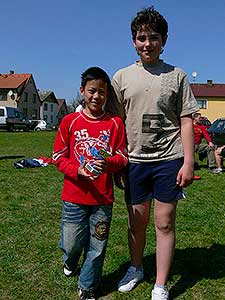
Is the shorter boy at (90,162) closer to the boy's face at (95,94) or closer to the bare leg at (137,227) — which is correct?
the boy's face at (95,94)

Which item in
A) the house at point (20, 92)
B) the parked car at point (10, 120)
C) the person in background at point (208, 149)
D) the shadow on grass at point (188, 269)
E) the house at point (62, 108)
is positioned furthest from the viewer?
the house at point (62, 108)

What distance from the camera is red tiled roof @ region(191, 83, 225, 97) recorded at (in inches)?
2159

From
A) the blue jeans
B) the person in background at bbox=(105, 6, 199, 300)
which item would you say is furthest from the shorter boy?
the person in background at bbox=(105, 6, 199, 300)

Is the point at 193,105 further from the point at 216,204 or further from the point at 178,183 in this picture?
the point at 216,204

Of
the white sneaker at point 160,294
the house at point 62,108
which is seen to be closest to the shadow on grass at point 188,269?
the white sneaker at point 160,294

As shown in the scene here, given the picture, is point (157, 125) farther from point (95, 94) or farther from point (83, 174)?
point (83, 174)

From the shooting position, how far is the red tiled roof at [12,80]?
59819 millimetres

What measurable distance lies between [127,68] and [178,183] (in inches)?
35.0

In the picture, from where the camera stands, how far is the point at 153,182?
301 cm

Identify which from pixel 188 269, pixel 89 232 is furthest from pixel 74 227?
pixel 188 269

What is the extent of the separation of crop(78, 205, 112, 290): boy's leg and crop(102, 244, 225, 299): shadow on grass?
0.24 meters

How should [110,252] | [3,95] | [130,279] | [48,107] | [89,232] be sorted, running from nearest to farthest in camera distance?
[89,232]
[130,279]
[110,252]
[3,95]
[48,107]

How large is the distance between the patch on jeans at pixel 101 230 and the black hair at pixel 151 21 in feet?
4.42

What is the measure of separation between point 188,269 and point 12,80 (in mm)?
60980
